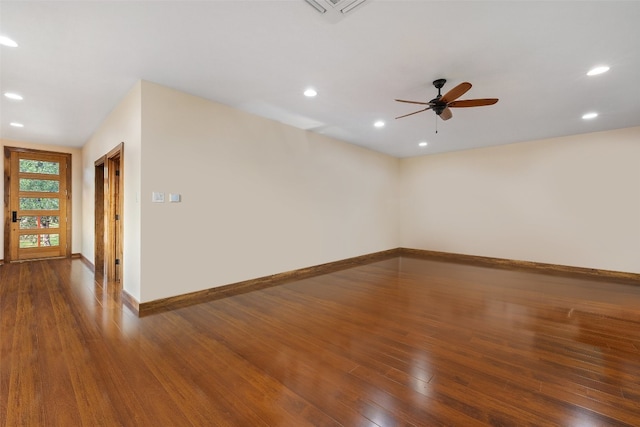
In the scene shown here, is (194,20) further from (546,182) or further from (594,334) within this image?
(546,182)

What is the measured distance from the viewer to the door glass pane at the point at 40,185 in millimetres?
5887

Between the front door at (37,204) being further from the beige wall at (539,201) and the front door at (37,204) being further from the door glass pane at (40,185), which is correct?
the beige wall at (539,201)

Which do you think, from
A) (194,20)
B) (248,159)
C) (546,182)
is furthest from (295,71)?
(546,182)

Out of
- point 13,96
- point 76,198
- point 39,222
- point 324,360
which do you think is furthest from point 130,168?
point 39,222

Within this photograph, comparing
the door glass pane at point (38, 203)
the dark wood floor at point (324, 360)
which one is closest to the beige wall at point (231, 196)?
the dark wood floor at point (324, 360)

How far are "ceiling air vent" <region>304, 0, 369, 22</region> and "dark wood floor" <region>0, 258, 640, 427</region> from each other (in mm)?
2701

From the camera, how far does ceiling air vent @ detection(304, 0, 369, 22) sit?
196 cm

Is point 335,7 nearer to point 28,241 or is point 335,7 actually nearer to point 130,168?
point 130,168

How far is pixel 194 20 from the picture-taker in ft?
7.13

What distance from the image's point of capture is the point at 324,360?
7.23 ft

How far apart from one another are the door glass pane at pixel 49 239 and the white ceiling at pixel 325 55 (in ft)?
10.0

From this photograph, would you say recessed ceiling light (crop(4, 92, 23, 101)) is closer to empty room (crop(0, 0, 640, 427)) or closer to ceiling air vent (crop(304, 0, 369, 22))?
empty room (crop(0, 0, 640, 427))

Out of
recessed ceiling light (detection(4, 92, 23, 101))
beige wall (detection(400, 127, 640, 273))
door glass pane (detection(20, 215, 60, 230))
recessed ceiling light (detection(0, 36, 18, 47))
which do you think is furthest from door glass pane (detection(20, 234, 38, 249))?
beige wall (detection(400, 127, 640, 273))

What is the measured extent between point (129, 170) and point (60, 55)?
1289 millimetres
